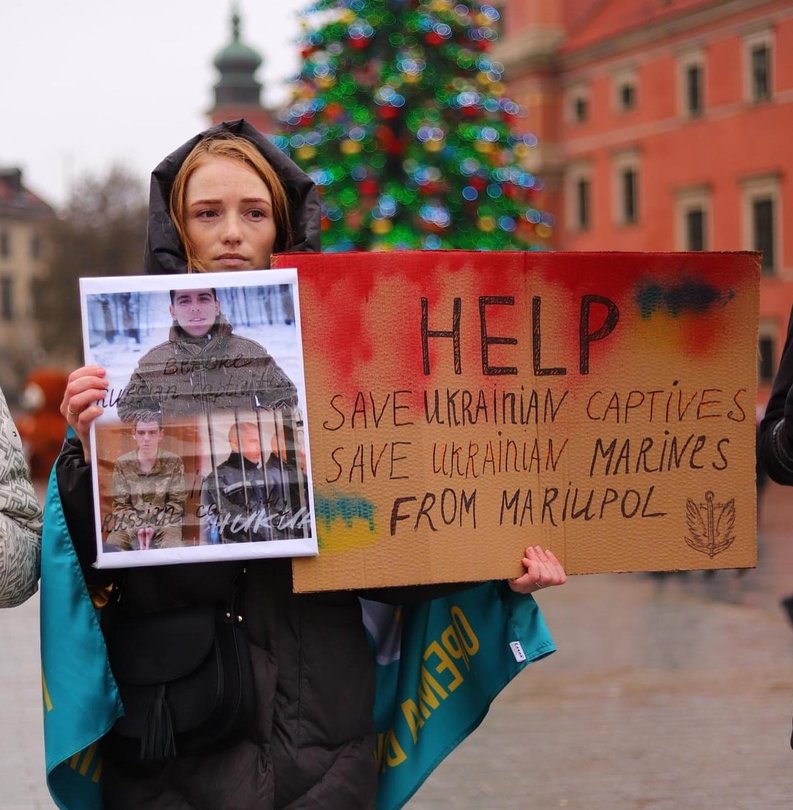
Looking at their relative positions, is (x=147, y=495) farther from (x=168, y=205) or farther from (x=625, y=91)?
(x=625, y=91)

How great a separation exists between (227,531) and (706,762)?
4028mm

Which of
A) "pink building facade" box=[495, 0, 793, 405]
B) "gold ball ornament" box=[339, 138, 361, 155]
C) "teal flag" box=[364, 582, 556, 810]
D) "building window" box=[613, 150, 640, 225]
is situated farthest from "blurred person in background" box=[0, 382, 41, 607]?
"building window" box=[613, 150, 640, 225]

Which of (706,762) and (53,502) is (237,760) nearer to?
(53,502)

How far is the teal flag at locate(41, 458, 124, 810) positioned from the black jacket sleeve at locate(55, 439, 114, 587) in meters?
0.02

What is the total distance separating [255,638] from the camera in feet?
9.37

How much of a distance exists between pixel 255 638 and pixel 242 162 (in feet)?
3.06

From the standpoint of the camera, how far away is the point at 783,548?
613 inches

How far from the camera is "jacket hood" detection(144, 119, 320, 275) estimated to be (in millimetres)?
2953

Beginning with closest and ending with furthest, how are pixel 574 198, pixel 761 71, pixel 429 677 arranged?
pixel 429 677 → pixel 761 71 → pixel 574 198

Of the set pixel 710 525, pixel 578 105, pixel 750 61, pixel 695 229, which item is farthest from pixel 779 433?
pixel 578 105

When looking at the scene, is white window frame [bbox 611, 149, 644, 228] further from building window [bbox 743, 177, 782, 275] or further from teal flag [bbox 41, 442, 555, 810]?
teal flag [bbox 41, 442, 555, 810]

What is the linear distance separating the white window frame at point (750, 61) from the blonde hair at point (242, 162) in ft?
127

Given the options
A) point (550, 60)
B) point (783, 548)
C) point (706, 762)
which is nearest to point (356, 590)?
point (706, 762)

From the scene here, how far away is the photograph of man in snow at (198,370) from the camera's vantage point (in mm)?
2740
